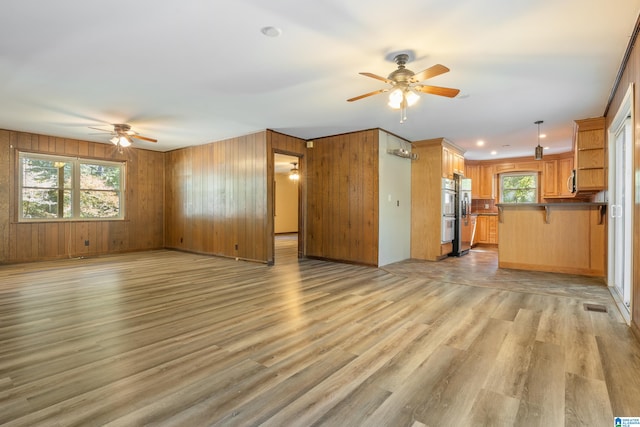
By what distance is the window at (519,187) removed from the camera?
909 cm

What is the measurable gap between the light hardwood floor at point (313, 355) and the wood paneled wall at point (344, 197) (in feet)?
5.48

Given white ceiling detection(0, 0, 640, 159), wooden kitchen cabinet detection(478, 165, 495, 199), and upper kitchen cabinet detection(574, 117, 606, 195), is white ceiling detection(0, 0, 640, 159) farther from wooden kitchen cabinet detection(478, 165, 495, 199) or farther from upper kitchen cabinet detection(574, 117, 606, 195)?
wooden kitchen cabinet detection(478, 165, 495, 199)

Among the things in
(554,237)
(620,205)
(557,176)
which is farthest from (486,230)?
(620,205)

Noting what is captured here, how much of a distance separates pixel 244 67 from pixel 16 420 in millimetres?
3169

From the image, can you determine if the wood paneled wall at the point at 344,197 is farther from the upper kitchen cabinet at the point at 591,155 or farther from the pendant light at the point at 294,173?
the pendant light at the point at 294,173

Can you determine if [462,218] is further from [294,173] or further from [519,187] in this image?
[294,173]

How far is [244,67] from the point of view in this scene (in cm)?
332

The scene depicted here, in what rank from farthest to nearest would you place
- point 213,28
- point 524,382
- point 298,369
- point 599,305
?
point 599,305 < point 213,28 < point 298,369 < point 524,382

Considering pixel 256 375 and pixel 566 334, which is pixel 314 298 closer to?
pixel 256 375

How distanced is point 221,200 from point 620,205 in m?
6.52

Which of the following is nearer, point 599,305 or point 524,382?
point 524,382

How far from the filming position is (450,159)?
6965 mm

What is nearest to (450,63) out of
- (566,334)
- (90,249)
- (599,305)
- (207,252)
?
(566,334)

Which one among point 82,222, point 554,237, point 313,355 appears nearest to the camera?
point 313,355
